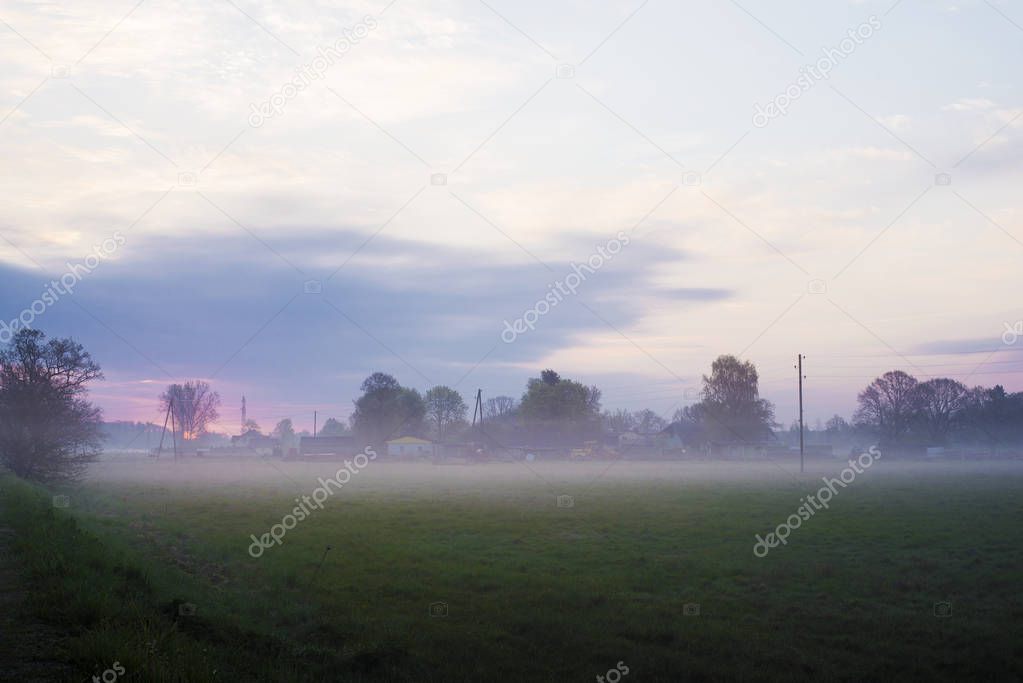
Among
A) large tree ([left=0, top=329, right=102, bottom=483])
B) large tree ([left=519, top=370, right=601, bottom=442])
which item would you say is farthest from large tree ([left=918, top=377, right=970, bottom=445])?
large tree ([left=0, top=329, right=102, bottom=483])

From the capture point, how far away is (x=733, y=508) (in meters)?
36.8

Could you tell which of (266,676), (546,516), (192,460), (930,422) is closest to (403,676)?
(266,676)

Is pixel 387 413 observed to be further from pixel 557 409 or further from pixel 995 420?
pixel 995 420

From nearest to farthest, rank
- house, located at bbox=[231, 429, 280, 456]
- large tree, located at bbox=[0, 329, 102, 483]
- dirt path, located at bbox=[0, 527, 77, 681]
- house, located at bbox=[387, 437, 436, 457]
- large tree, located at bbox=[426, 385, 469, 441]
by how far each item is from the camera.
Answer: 1. dirt path, located at bbox=[0, 527, 77, 681]
2. large tree, located at bbox=[0, 329, 102, 483]
3. house, located at bbox=[387, 437, 436, 457]
4. house, located at bbox=[231, 429, 280, 456]
5. large tree, located at bbox=[426, 385, 469, 441]

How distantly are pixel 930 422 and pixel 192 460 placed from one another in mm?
140359

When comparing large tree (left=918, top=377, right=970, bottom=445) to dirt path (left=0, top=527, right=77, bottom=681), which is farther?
large tree (left=918, top=377, right=970, bottom=445)

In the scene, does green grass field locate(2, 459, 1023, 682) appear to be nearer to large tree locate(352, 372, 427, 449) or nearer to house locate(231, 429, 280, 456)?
large tree locate(352, 372, 427, 449)

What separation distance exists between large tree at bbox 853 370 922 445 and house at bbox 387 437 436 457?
296 feet

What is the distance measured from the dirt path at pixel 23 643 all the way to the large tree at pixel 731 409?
143 meters

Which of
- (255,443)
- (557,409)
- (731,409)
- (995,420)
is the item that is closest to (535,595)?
(557,409)

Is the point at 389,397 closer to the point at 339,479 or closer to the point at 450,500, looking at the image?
the point at 339,479

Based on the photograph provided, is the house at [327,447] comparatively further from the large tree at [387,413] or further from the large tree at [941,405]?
the large tree at [941,405]

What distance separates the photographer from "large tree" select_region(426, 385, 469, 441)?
602 ft

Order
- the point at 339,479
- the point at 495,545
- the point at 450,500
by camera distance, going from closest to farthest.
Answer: the point at 495,545 → the point at 450,500 → the point at 339,479
